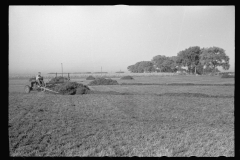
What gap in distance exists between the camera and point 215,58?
5144cm

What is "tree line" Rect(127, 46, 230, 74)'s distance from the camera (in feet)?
170

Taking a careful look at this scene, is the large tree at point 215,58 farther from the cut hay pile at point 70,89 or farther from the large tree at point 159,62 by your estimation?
the cut hay pile at point 70,89

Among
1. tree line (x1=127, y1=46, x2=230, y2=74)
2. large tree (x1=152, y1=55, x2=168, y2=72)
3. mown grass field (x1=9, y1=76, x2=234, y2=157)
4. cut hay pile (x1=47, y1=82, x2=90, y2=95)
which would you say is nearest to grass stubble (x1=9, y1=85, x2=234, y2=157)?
mown grass field (x1=9, y1=76, x2=234, y2=157)

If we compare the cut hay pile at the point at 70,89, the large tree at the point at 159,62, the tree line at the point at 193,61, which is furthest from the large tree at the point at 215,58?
the cut hay pile at the point at 70,89

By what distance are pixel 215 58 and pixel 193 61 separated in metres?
6.57

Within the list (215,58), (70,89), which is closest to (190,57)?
(215,58)

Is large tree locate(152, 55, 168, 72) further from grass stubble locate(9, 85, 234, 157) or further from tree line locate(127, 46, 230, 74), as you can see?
grass stubble locate(9, 85, 234, 157)

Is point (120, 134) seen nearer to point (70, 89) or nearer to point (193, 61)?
point (70, 89)

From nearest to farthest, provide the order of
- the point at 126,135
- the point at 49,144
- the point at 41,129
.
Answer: the point at 49,144
the point at 126,135
the point at 41,129

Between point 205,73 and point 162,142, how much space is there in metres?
52.2

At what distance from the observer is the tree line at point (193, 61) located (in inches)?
2045
